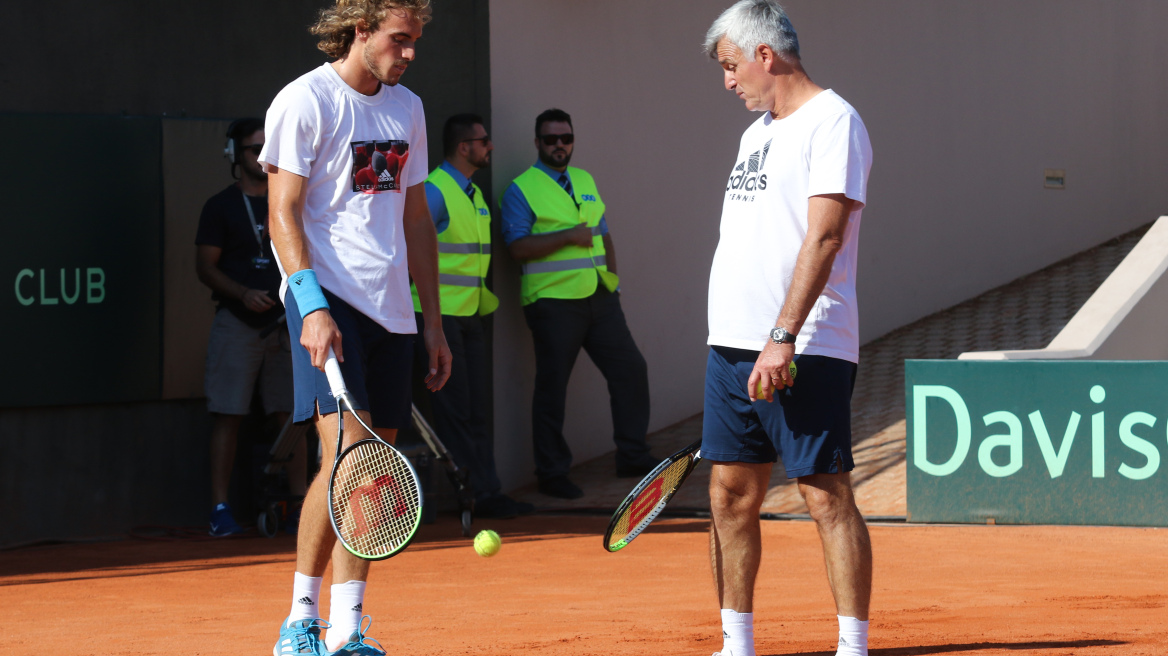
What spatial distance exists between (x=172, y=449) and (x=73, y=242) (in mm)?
1340

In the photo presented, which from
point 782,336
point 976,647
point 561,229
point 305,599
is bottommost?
point 976,647

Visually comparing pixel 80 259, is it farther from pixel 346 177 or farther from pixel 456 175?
pixel 346 177

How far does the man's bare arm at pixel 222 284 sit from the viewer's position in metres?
8.11

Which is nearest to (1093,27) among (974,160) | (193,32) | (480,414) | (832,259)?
(974,160)

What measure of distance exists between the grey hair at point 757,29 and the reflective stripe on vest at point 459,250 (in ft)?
15.1

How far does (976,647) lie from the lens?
15.9 feet

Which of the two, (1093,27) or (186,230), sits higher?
(1093,27)

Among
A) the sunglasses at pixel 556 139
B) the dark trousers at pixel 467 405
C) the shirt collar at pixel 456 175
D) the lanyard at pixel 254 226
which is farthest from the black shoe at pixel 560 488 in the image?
the lanyard at pixel 254 226

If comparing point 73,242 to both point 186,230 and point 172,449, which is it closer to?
point 186,230

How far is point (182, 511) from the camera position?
844 cm

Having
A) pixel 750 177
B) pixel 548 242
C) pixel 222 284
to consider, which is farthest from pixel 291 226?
pixel 548 242

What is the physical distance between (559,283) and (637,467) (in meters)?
1.43

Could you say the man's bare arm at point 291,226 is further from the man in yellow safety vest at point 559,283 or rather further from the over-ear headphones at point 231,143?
the man in yellow safety vest at point 559,283

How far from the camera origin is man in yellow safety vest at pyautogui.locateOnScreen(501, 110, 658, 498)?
9562mm
